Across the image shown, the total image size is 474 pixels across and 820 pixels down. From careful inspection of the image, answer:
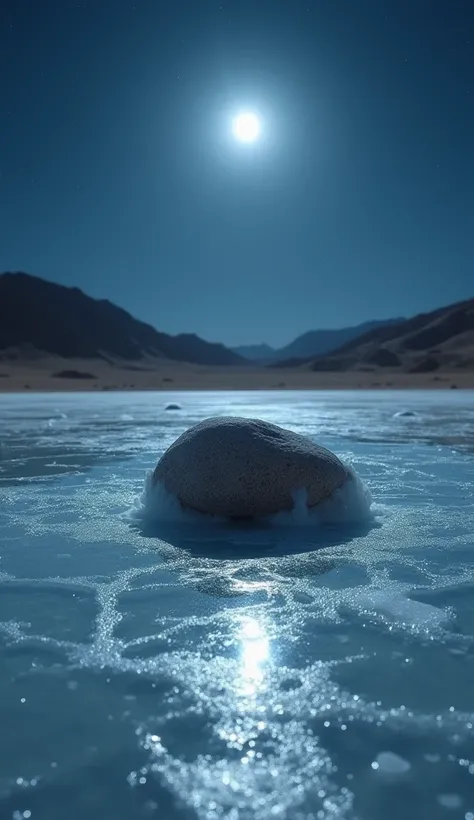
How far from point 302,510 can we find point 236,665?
2.27 meters

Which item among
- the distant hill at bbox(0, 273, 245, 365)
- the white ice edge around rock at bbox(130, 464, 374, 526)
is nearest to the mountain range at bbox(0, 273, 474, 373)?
the distant hill at bbox(0, 273, 245, 365)

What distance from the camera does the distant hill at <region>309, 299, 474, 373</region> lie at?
67794 mm

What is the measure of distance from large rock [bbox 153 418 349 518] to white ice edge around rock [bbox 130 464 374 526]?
0.05 meters

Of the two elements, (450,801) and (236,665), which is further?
(236,665)

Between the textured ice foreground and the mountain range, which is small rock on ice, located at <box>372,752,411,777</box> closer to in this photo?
the textured ice foreground

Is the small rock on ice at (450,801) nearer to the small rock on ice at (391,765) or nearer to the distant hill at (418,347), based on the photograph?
the small rock on ice at (391,765)

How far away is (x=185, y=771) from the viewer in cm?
184

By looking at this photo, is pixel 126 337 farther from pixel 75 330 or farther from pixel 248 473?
pixel 248 473

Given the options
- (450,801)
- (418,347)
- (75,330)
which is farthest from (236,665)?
(75,330)

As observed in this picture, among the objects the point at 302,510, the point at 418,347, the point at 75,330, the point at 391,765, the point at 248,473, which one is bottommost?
the point at 391,765

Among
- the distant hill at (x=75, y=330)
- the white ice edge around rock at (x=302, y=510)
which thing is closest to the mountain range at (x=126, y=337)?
the distant hill at (x=75, y=330)

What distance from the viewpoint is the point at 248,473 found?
4637mm

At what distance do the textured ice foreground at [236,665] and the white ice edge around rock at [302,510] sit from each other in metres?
0.03

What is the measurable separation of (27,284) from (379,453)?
386ft
